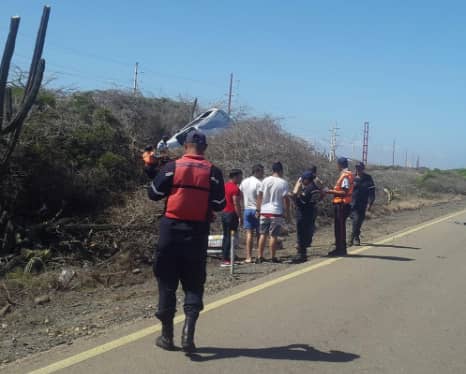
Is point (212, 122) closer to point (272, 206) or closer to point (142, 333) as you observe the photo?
point (272, 206)

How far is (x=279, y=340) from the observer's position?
576cm

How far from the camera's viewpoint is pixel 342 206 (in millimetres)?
11469

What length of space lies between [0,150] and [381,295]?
6.91 meters

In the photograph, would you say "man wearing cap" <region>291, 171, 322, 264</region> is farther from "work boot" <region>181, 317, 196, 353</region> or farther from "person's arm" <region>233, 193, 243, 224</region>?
"work boot" <region>181, 317, 196, 353</region>

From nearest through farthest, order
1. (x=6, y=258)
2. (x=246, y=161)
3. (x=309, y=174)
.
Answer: (x=6, y=258)
(x=309, y=174)
(x=246, y=161)

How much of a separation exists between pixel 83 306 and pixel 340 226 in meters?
5.52

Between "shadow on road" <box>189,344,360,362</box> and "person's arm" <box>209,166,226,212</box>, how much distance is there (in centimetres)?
130

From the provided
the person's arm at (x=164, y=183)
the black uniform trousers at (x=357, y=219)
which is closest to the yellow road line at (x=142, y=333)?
the person's arm at (x=164, y=183)

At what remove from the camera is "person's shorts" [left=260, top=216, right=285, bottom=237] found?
10.5 metres

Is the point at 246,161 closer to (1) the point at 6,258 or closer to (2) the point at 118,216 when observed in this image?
(2) the point at 118,216

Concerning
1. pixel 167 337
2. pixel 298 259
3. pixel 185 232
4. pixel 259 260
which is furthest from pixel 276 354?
pixel 298 259

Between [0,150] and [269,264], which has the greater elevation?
[0,150]

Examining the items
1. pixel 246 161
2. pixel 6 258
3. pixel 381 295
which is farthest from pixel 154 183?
pixel 246 161

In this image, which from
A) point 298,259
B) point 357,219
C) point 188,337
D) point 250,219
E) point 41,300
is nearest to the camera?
point 188,337
